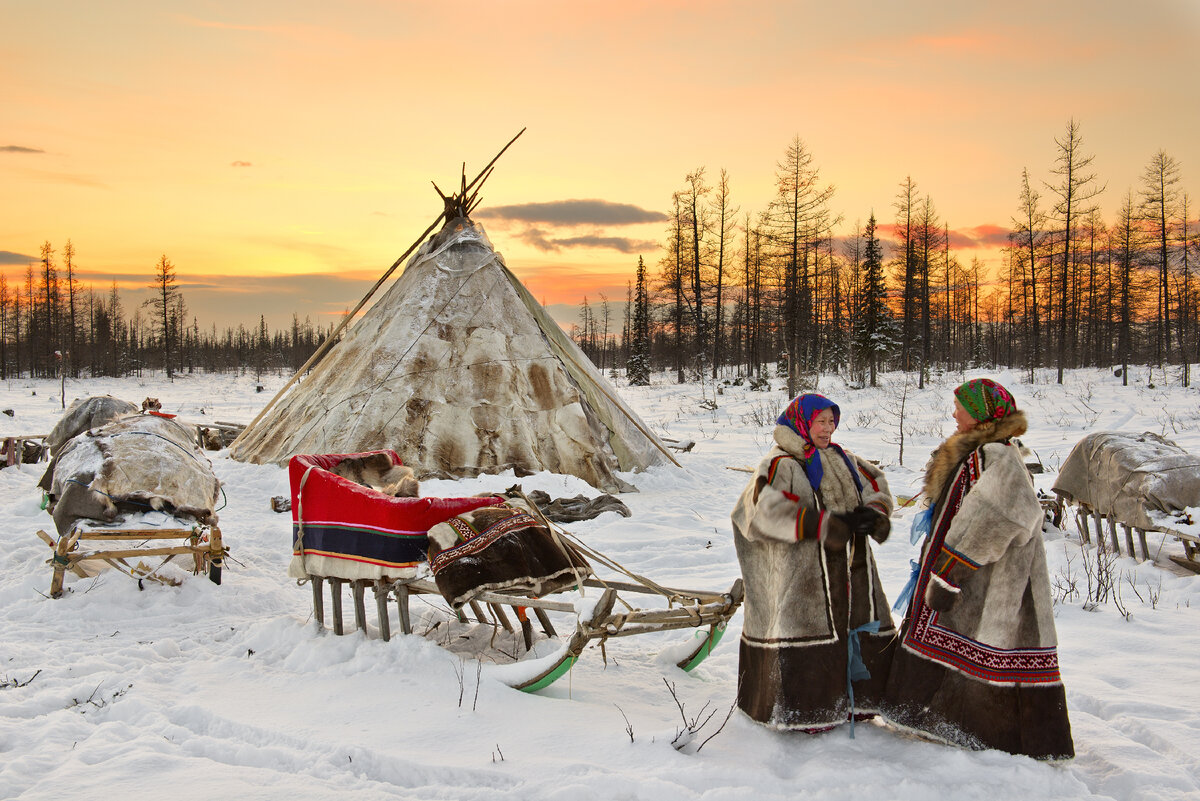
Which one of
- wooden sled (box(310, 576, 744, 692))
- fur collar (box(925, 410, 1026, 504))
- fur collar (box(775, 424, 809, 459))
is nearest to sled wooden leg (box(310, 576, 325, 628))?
wooden sled (box(310, 576, 744, 692))

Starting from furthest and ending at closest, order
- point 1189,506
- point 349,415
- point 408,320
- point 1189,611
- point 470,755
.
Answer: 1. point 408,320
2. point 349,415
3. point 1189,506
4. point 1189,611
5. point 470,755

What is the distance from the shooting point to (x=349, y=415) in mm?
9453

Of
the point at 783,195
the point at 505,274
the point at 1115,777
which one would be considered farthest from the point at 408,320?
the point at 783,195

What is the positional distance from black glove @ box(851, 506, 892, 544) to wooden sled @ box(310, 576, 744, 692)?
2.91ft

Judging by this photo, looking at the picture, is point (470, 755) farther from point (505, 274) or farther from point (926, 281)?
point (926, 281)

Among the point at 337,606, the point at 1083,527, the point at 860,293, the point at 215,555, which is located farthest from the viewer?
the point at 860,293

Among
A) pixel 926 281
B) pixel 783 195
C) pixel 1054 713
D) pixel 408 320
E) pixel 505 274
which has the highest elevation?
pixel 783 195

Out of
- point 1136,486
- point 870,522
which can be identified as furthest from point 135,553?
point 1136,486

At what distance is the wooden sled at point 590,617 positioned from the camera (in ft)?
11.6

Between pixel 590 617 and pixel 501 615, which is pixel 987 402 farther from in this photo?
pixel 501 615

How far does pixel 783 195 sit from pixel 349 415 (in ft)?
73.0

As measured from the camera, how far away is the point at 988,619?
3.07 m

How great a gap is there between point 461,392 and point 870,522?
7.21 metres

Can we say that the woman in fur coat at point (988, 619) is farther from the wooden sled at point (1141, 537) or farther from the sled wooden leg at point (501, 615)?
the wooden sled at point (1141, 537)
